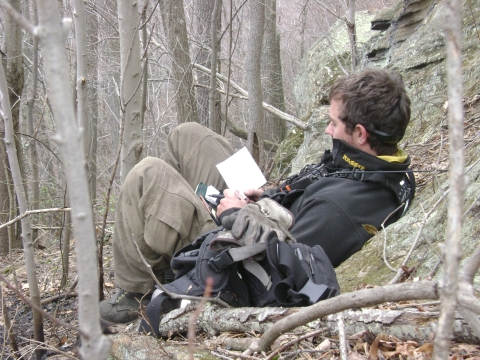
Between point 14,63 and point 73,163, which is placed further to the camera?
point 14,63

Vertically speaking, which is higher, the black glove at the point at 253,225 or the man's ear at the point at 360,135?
the man's ear at the point at 360,135

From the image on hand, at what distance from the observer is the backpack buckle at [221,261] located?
6.86 ft

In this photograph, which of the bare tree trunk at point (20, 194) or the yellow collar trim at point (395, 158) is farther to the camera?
the yellow collar trim at point (395, 158)

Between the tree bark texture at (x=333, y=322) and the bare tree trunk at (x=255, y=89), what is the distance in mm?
3427

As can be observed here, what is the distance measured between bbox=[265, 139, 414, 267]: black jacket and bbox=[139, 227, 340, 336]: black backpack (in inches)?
18.3

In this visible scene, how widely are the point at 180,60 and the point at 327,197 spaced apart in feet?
9.67

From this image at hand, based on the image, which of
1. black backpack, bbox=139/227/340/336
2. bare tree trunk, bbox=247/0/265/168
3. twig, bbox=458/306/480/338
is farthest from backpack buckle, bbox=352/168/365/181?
bare tree trunk, bbox=247/0/265/168

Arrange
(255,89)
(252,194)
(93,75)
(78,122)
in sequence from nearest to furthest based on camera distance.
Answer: (78,122) → (252,194) → (255,89) → (93,75)

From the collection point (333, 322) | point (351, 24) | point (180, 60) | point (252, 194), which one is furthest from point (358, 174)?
point (351, 24)

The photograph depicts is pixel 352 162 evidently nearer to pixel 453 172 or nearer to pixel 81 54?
pixel 81 54

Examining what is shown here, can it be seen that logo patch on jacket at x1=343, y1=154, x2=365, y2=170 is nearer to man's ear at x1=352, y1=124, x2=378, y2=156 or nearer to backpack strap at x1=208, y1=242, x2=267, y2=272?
man's ear at x1=352, y1=124, x2=378, y2=156

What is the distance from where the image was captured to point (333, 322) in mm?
1718

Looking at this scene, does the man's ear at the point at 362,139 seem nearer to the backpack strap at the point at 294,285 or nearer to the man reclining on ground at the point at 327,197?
the man reclining on ground at the point at 327,197

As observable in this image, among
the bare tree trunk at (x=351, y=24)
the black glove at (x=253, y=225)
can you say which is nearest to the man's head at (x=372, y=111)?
the black glove at (x=253, y=225)
